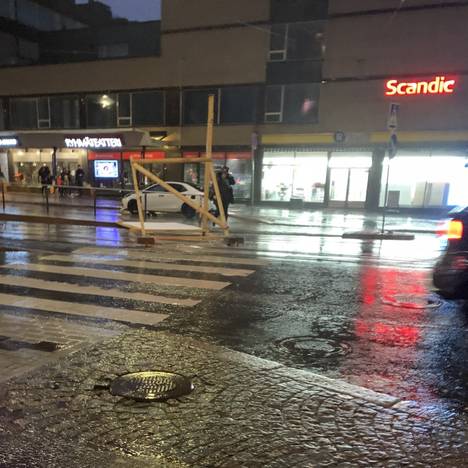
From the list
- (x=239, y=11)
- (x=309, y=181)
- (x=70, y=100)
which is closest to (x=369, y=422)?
(x=309, y=181)

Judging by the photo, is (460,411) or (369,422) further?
(460,411)

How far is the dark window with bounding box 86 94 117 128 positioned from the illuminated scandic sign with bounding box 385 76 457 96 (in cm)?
1786

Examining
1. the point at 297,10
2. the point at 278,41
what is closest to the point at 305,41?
the point at 278,41

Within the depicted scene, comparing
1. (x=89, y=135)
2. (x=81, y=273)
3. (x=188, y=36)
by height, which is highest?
(x=188, y=36)

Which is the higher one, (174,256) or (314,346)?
(314,346)

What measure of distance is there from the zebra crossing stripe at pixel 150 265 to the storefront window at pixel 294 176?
1840cm

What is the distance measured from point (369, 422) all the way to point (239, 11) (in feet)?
89.8

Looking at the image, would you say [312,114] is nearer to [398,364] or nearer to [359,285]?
[359,285]

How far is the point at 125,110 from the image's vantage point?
1198 inches

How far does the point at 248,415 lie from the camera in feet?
11.3

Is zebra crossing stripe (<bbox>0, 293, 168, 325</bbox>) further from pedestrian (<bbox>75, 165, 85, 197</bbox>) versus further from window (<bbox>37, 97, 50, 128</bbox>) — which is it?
window (<bbox>37, 97, 50, 128</bbox>)

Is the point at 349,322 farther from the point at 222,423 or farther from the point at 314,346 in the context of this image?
the point at 222,423

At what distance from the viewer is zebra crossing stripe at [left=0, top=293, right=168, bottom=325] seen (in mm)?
5849

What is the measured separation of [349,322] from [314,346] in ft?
3.37
